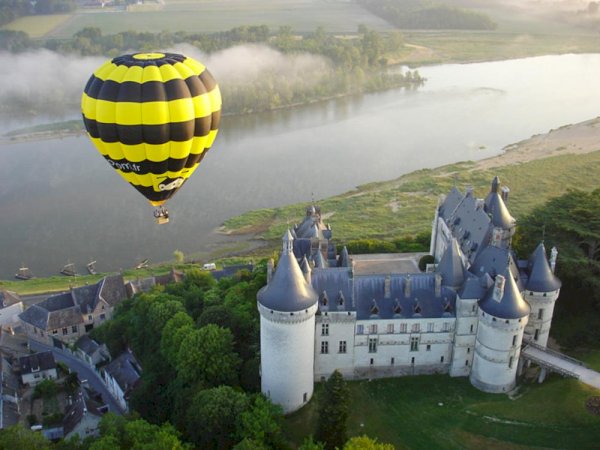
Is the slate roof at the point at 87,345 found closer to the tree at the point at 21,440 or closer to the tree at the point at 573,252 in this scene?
the tree at the point at 21,440

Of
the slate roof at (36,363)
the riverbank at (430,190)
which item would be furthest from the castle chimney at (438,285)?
the riverbank at (430,190)

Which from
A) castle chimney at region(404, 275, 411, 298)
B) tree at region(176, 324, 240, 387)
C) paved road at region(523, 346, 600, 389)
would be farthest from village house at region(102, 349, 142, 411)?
paved road at region(523, 346, 600, 389)

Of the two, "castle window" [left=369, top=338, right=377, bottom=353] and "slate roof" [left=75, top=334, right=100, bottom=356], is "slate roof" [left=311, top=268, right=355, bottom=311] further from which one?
"slate roof" [left=75, top=334, right=100, bottom=356]

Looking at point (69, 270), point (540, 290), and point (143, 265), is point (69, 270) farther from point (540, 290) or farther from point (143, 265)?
point (540, 290)

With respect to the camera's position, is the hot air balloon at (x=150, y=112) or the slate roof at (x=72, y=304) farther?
the slate roof at (x=72, y=304)

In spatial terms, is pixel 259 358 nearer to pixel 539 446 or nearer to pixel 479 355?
pixel 479 355

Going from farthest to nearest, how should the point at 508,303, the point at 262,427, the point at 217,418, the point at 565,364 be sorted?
the point at 565,364 → the point at 508,303 → the point at 217,418 → the point at 262,427

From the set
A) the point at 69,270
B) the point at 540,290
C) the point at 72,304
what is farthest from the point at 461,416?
the point at 69,270
